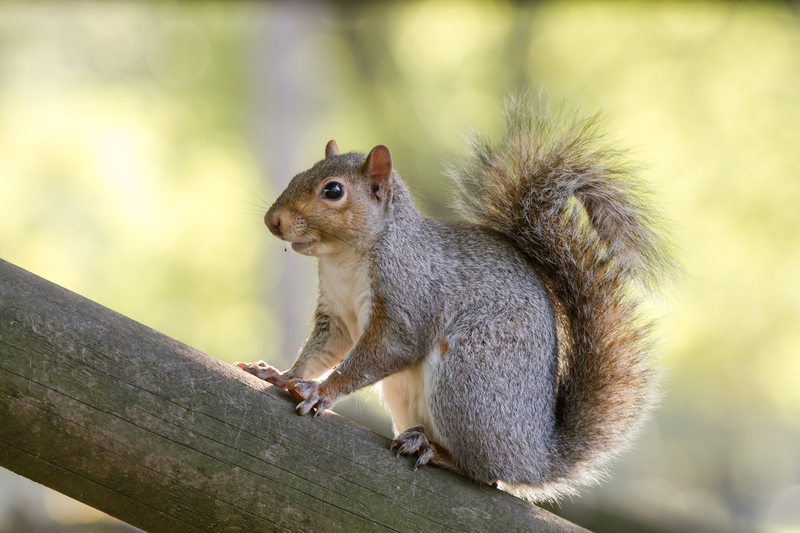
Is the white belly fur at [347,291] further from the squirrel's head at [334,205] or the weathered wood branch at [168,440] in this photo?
the weathered wood branch at [168,440]

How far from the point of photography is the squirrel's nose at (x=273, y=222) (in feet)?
6.11

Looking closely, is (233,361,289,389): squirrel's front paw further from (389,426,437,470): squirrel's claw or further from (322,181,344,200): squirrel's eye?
(322,181,344,200): squirrel's eye

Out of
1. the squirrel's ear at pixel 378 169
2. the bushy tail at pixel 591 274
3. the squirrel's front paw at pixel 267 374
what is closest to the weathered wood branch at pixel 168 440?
the squirrel's front paw at pixel 267 374

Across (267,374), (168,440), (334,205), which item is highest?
(334,205)

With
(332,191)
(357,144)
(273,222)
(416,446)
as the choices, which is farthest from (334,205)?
(357,144)

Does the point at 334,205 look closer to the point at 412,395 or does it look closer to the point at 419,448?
the point at 412,395

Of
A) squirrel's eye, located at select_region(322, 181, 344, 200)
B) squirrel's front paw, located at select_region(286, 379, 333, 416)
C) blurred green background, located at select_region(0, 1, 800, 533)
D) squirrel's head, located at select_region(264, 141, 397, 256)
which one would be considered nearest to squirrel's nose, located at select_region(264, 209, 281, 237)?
squirrel's head, located at select_region(264, 141, 397, 256)

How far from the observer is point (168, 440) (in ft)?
4.52

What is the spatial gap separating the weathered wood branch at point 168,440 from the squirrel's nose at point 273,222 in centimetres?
46

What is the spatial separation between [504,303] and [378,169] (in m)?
0.56

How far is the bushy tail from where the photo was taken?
203 centimetres

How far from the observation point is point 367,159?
200 centimetres

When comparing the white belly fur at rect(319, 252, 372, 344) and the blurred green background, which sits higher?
the blurred green background

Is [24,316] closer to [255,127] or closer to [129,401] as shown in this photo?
[129,401]
